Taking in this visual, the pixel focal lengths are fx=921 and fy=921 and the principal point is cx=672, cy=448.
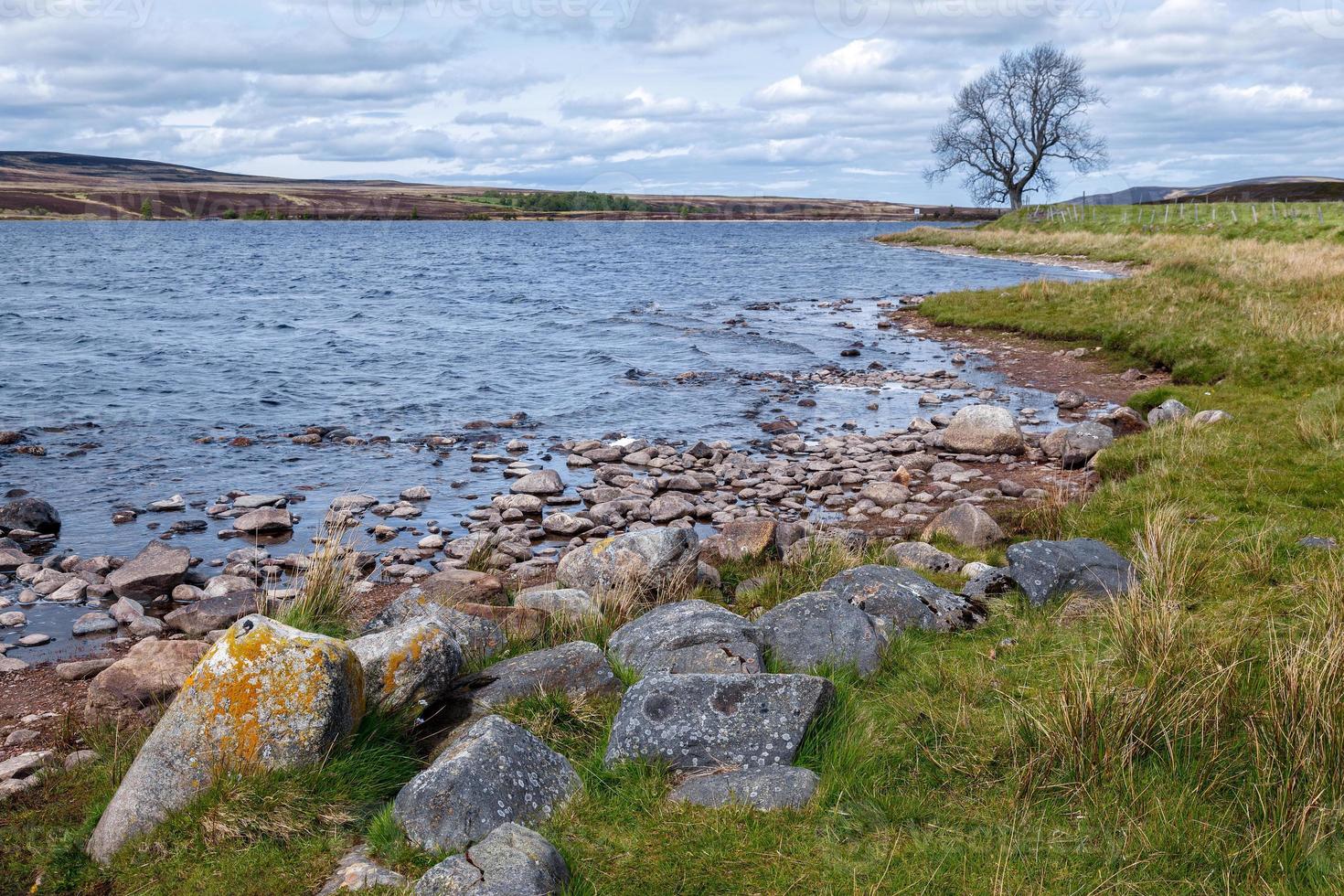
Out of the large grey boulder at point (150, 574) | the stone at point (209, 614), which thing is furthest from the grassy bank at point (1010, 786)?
Answer: the large grey boulder at point (150, 574)

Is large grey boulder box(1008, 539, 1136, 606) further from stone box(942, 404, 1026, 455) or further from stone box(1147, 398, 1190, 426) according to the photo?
stone box(942, 404, 1026, 455)

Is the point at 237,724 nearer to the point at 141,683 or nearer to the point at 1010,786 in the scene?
the point at 141,683

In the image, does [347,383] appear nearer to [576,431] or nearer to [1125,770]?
[576,431]

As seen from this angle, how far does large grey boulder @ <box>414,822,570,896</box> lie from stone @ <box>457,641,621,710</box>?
199 cm

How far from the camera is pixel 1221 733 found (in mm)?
5254

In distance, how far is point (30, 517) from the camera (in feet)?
44.6

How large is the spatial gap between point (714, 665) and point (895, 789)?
1.72 meters

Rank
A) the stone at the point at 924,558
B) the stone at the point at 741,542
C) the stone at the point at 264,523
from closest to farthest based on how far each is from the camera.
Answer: the stone at the point at 924,558 < the stone at the point at 741,542 < the stone at the point at 264,523

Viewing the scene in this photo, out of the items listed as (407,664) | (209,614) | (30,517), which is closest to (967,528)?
(407,664)

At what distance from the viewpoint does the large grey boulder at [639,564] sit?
960cm

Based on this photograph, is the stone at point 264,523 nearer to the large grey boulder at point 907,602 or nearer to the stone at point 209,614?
the stone at point 209,614

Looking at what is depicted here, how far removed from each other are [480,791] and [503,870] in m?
0.83

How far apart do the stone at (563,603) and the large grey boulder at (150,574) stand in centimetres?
511

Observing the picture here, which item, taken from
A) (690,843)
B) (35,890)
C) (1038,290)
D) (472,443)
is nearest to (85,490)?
(472,443)
